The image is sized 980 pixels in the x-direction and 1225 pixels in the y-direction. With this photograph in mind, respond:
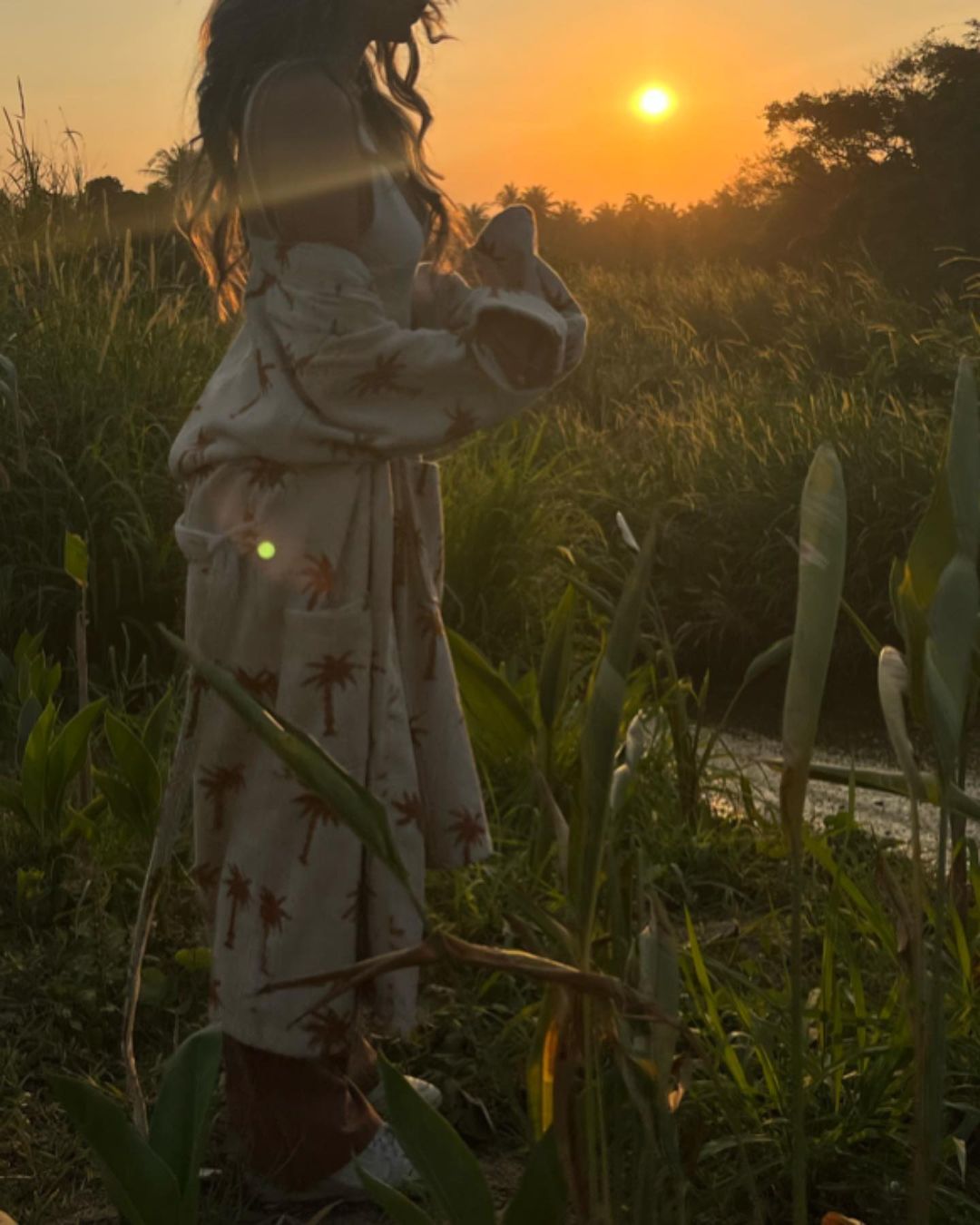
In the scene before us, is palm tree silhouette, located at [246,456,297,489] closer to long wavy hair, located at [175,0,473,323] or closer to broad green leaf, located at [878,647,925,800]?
long wavy hair, located at [175,0,473,323]

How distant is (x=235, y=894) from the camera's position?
Answer: 1.85 m

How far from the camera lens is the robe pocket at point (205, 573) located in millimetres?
1833

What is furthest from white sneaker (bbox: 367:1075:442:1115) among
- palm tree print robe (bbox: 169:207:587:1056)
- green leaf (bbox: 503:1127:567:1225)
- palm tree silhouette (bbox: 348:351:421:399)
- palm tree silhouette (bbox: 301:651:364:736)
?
green leaf (bbox: 503:1127:567:1225)

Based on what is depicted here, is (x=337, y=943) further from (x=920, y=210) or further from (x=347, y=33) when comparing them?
(x=920, y=210)

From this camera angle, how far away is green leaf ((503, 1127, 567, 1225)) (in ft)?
3.09

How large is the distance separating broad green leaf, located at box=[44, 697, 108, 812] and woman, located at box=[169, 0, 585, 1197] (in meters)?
0.76

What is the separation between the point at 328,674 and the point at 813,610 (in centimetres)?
115

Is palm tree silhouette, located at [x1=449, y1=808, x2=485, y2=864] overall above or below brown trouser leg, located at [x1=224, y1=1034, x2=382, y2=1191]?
above

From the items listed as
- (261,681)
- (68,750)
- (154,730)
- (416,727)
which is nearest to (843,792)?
(154,730)

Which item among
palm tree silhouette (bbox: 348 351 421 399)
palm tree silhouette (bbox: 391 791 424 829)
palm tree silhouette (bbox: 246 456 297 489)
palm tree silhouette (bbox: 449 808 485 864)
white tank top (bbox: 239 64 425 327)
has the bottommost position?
palm tree silhouette (bbox: 449 808 485 864)

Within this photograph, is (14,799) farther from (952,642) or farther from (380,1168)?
(952,642)

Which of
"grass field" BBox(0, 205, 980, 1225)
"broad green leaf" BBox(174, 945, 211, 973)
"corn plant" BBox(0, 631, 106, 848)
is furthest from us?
"corn plant" BBox(0, 631, 106, 848)

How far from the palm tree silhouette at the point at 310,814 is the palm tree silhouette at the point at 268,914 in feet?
0.19

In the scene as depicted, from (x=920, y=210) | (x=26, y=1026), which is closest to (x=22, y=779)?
(x=26, y=1026)
